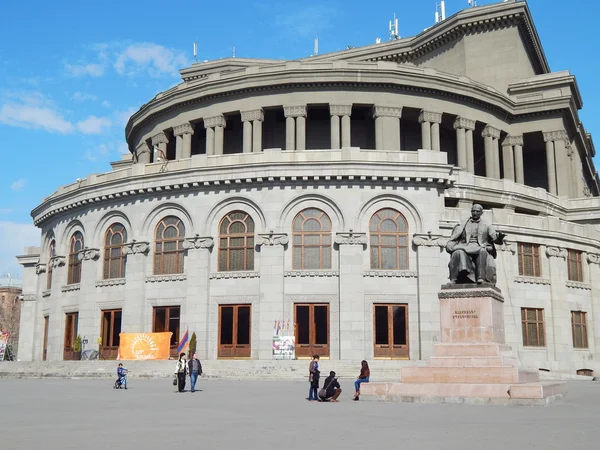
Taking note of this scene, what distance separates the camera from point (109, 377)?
116 ft

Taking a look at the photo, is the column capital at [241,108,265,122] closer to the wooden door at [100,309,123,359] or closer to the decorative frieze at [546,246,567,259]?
the wooden door at [100,309,123,359]

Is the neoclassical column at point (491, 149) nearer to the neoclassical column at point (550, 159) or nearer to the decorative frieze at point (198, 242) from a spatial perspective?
the neoclassical column at point (550, 159)

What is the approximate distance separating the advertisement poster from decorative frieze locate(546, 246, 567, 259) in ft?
53.9

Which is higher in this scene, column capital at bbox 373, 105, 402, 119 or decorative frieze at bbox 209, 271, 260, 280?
column capital at bbox 373, 105, 402, 119

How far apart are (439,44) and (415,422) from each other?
54902 millimetres

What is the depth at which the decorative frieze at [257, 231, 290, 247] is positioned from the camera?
39719 millimetres

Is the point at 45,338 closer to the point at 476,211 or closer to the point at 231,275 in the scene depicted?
the point at 231,275

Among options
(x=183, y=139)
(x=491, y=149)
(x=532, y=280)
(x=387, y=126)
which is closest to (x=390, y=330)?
(x=532, y=280)

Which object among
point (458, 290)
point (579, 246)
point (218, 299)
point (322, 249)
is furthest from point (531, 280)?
point (458, 290)

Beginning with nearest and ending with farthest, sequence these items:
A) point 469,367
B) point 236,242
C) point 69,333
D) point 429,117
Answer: point 469,367, point 236,242, point 69,333, point 429,117

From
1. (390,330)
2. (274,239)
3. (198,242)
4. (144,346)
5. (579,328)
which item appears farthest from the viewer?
(579,328)

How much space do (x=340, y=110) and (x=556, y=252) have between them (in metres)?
19.2

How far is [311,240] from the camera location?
40.0 m

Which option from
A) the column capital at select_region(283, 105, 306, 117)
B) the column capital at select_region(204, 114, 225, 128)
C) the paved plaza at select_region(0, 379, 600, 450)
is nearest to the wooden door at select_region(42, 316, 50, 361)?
the column capital at select_region(204, 114, 225, 128)
